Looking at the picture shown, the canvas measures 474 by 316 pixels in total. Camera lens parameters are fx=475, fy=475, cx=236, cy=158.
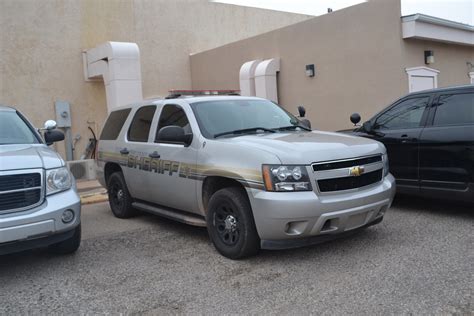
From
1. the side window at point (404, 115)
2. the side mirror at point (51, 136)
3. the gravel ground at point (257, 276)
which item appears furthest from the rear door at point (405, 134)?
the side mirror at point (51, 136)

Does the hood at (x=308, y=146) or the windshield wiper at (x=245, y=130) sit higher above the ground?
the windshield wiper at (x=245, y=130)

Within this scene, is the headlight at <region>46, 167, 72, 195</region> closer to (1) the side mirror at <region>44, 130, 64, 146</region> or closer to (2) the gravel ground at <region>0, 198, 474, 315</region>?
(2) the gravel ground at <region>0, 198, 474, 315</region>

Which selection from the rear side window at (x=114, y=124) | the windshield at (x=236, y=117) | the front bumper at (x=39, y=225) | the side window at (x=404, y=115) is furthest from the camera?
the rear side window at (x=114, y=124)

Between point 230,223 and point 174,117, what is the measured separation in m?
1.78

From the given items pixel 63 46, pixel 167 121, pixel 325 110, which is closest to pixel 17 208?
pixel 167 121

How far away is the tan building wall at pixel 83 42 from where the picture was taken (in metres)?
12.4

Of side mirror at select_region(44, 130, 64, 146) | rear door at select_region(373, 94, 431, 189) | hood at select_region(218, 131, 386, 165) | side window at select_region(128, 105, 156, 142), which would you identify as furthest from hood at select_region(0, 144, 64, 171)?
rear door at select_region(373, 94, 431, 189)

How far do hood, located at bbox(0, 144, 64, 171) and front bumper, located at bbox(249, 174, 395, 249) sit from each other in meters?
2.16

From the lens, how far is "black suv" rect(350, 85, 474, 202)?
6.17m

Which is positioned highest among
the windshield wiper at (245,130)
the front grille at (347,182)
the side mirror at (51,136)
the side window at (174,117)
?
the side window at (174,117)

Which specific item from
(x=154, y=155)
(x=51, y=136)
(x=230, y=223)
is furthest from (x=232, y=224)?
(x=51, y=136)

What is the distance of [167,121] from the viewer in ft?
20.6

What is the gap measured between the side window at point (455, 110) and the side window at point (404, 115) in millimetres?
257

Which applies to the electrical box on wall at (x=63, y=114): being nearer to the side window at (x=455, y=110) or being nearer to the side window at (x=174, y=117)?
the side window at (x=174, y=117)
